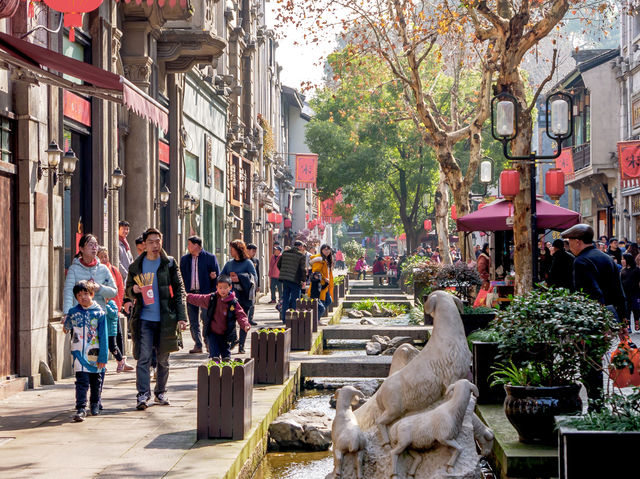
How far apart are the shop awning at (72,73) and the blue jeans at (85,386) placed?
2.64 metres

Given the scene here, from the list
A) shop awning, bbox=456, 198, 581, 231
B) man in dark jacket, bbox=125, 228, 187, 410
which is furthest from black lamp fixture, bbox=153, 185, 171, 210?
man in dark jacket, bbox=125, 228, 187, 410

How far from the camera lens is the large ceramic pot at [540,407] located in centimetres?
695

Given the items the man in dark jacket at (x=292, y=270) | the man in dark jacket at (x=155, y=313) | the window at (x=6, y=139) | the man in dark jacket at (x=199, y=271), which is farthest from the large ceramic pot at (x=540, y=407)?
the man in dark jacket at (x=292, y=270)

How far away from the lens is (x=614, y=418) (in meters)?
5.52

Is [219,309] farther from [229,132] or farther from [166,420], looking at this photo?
[229,132]

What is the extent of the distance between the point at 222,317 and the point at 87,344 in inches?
91.7

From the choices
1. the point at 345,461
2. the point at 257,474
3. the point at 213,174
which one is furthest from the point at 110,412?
the point at 213,174

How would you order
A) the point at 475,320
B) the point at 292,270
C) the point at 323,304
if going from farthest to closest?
the point at 323,304 → the point at 292,270 → the point at 475,320

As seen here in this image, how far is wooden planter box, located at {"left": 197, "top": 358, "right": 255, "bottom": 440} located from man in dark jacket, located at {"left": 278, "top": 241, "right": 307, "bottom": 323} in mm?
10157

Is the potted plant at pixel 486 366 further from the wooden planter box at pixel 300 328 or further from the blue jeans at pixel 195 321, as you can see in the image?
the wooden planter box at pixel 300 328

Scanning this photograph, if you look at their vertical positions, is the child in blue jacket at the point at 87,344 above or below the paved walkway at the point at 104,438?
above

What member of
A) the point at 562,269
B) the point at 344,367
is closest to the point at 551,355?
the point at 562,269

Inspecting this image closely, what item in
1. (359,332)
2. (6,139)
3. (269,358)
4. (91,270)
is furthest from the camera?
(359,332)

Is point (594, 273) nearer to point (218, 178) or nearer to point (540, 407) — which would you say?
point (540, 407)
